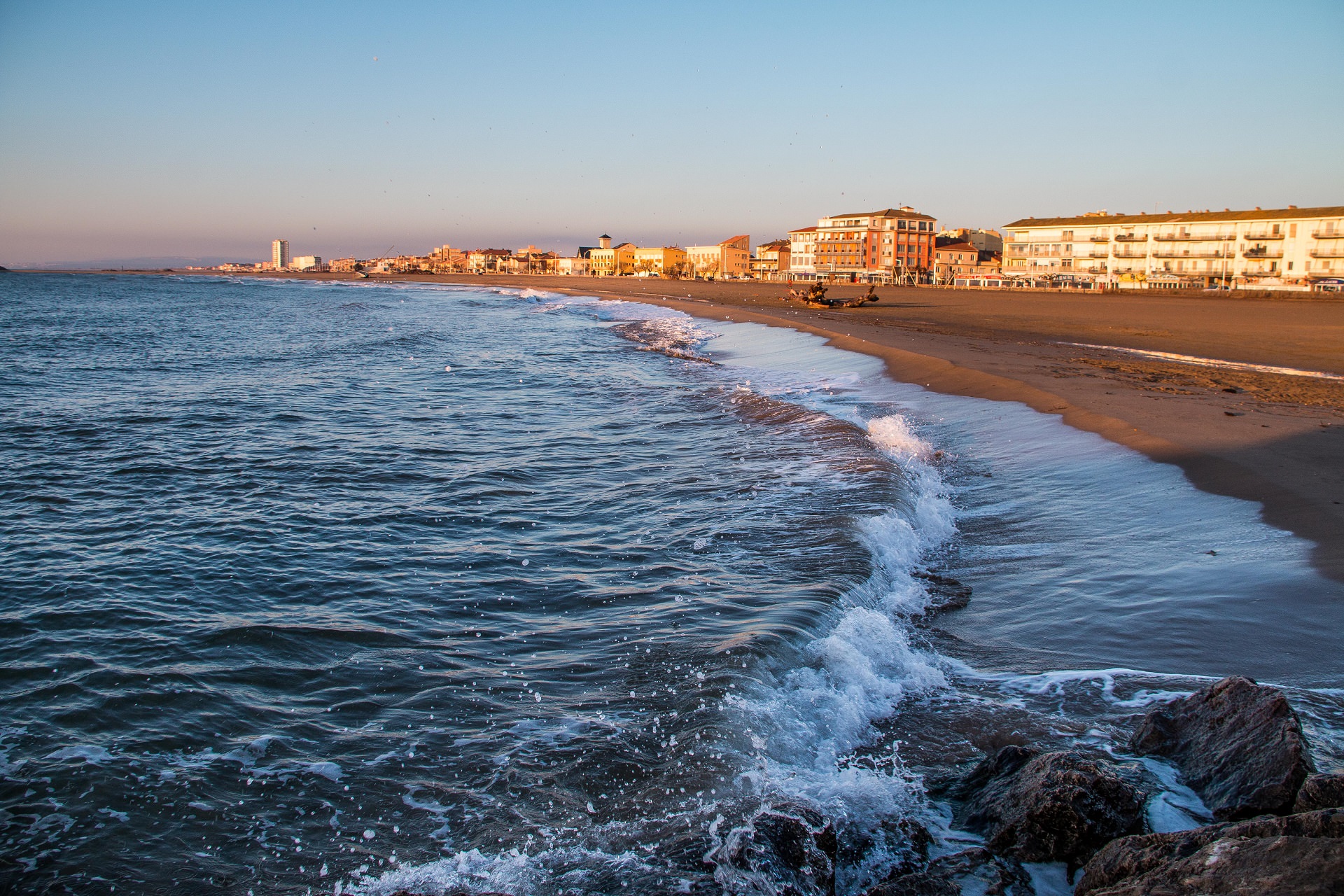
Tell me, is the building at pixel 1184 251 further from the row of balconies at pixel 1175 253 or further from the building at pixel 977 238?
the building at pixel 977 238

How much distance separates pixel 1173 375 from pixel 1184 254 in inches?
2692

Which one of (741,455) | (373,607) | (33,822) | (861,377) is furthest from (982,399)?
Answer: (33,822)

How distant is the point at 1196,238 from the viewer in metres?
70.6

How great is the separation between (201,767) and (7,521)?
6.28 metres

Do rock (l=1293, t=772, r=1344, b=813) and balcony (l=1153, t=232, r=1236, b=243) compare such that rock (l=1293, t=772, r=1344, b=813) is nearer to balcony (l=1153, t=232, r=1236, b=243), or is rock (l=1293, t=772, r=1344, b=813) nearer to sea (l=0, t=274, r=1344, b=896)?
sea (l=0, t=274, r=1344, b=896)

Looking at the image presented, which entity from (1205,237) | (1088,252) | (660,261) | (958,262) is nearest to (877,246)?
(958,262)

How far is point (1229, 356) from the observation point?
19750mm

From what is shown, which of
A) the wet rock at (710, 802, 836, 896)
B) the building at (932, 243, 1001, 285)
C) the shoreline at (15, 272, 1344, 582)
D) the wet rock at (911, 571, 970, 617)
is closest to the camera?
the wet rock at (710, 802, 836, 896)

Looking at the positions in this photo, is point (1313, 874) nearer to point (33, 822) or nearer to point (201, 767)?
point (201, 767)

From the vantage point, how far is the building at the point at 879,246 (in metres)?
101

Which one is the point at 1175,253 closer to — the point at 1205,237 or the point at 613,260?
the point at 1205,237

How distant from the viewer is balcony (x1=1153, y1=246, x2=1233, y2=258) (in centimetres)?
6906

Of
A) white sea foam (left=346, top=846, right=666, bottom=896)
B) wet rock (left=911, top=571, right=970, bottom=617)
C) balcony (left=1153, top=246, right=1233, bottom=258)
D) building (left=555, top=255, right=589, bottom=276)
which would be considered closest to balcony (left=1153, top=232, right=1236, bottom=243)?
balcony (left=1153, top=246, right=1233, bottom=258)

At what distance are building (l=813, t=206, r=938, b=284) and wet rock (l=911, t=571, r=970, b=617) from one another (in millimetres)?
97165
